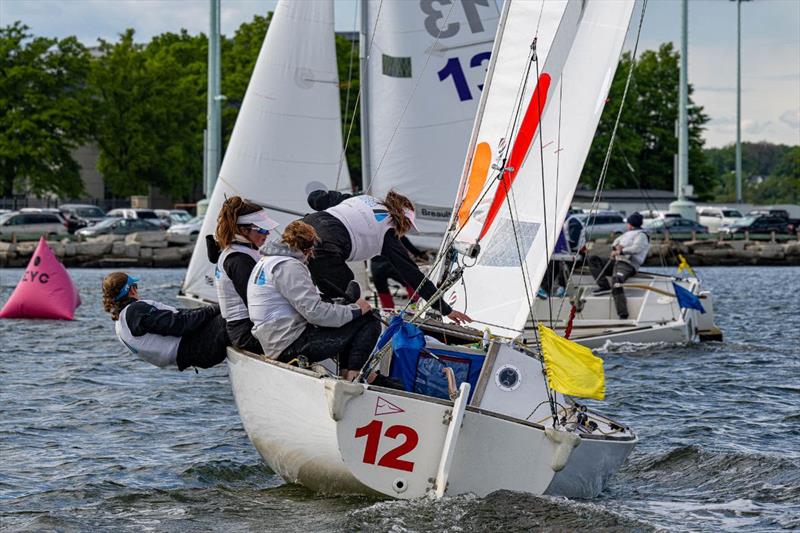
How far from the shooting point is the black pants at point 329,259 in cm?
881

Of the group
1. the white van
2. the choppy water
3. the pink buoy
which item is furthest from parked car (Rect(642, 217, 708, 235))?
the choppy water

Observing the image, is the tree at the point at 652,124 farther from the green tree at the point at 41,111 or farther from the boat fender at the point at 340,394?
the boat fender at the point at 340,394

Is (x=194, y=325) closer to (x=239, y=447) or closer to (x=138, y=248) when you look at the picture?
(x=239, y=447)

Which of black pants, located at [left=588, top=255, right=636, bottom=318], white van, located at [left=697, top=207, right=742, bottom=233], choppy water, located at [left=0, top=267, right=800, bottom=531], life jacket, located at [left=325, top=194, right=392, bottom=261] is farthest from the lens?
white van, located at [left=697, top=207, right=742, bottom=233]

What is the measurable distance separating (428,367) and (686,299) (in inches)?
381

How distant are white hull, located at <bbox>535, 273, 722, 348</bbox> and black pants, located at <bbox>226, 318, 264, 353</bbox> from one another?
27.5 ft

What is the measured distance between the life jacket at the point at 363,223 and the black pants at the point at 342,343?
94 centimetres

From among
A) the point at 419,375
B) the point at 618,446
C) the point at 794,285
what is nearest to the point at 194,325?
the point at 419,375

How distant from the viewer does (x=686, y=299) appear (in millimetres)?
17516

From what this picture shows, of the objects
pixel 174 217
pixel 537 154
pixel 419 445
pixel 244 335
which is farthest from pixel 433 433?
pixel 174 217

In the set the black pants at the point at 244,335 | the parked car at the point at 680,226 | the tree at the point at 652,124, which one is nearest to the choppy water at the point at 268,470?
the black pants at the point at 244,335

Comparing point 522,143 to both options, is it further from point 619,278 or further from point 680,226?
point 680,226

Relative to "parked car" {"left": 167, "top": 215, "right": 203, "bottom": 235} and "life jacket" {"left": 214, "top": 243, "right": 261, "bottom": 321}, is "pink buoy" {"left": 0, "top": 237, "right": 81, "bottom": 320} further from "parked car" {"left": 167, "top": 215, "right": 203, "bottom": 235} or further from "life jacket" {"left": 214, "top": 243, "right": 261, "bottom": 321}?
"parked car" {"left": 167, "top": 215, "right": 203, "bottom": 235}

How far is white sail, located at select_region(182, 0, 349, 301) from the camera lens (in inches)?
747
